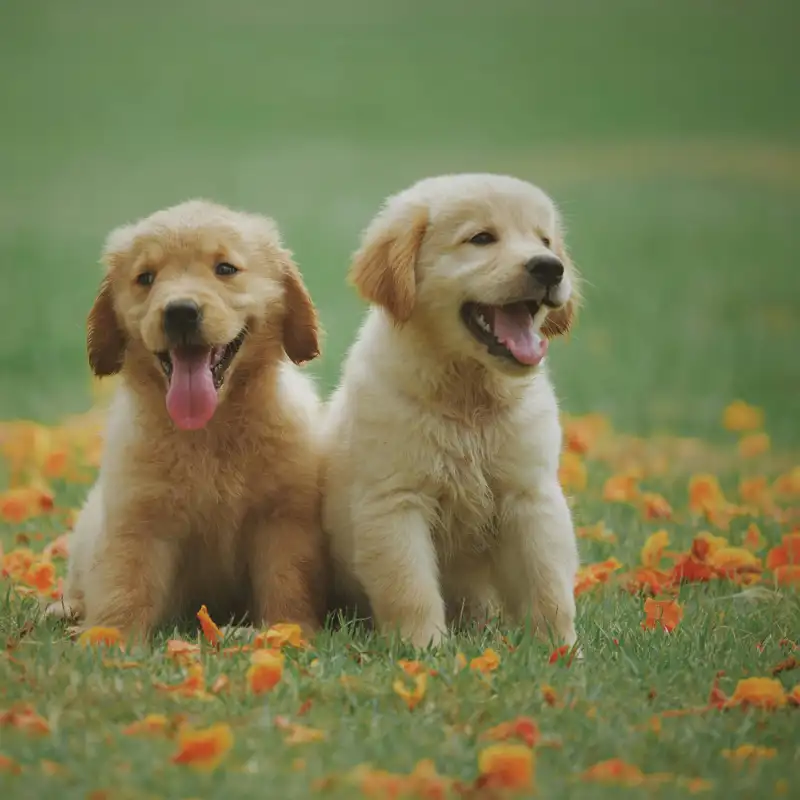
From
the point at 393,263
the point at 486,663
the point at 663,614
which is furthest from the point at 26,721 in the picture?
the point at 663,614

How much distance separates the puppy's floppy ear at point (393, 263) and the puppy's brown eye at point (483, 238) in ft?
0.49

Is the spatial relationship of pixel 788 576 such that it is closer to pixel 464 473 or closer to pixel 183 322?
pixel 464 473

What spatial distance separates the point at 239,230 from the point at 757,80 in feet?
30.7

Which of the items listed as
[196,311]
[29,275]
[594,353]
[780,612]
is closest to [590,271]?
[594,353]

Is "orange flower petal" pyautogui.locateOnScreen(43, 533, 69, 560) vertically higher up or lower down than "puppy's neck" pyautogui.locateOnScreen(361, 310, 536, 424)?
lower down

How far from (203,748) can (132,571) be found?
3.98 feet

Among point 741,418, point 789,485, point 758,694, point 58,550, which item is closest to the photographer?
point 758,694

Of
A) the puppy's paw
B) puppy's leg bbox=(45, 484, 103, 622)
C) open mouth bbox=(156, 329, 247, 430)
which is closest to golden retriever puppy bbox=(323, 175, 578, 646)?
open mouth bbox=(156, 329, 247, 430)

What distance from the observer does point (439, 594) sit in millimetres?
3934

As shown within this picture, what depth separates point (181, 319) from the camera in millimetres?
3797

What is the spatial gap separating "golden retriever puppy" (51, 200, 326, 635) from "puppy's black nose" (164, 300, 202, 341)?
2cm

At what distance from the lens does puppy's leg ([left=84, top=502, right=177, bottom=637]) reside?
13.1ft

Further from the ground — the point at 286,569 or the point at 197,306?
the point at 197,306

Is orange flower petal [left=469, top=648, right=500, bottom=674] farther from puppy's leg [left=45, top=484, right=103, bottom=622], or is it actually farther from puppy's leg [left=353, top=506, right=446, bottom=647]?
puppy's leg [left=45, top=484, right=103, bottom=622]
